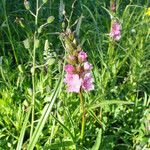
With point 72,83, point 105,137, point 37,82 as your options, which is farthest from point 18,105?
point 72,83

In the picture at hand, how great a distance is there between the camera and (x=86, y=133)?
6.66ft

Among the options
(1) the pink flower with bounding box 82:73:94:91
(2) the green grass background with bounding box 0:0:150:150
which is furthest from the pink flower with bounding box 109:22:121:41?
(1) the pink flower with bounding box 82:73:94:91

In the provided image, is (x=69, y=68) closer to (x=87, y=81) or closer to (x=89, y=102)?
(x=87, y=81)

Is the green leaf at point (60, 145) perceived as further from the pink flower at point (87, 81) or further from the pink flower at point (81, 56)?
the pink flower at point (81, 56)

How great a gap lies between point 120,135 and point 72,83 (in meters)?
0.58

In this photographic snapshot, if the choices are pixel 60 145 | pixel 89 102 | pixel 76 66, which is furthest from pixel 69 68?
pixel 89 102

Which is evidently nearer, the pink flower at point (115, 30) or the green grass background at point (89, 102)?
the green grass background at point (89, 102)

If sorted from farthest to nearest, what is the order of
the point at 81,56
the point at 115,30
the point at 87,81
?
the point at 115,30 → the point at 87,81 → the point at 81,56

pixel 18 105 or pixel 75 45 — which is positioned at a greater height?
pixel 75 45

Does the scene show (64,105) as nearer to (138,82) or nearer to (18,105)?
(18,105)

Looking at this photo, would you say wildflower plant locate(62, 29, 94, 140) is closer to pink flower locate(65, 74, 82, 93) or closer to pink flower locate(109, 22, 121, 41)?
pink flower locate(65, 74, 82, 93)

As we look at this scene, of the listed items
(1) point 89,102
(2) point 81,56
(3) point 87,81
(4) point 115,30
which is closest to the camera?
(2) point 81,56

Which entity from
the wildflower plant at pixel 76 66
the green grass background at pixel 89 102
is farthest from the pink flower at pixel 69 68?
the green grass background at pixel 89 102

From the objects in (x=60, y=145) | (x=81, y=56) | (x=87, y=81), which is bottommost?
(x=60, y=145)
